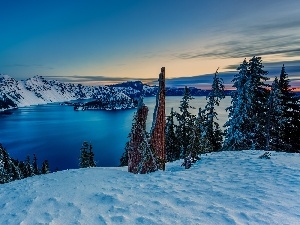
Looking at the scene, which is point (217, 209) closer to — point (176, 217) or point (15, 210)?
point (176, 217)

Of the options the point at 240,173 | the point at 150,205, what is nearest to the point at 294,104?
the point at 240,173

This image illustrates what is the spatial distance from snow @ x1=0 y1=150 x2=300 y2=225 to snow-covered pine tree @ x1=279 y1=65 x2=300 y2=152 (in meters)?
16.2

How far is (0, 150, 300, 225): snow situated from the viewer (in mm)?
5770

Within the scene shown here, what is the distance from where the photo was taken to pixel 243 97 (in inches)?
932

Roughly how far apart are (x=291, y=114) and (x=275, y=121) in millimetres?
2937

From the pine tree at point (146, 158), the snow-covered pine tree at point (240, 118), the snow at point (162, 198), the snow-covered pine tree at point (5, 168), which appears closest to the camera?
the snow at point (162, 198)

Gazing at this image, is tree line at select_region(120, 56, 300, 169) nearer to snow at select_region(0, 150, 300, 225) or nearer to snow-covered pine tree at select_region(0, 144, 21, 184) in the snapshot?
snow at select_region(0, 150, 300, 225)

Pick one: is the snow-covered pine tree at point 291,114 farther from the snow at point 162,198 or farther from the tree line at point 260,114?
the snow at point 162,198

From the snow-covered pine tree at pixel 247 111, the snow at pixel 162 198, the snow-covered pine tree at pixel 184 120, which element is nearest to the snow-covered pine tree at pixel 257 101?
the snow-covered pine tree at pixel 247 111

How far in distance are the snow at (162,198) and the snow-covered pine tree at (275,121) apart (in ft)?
43.5

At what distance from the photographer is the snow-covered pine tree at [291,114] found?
2437 centimetres

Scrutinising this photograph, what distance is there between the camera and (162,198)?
6934 millimetres

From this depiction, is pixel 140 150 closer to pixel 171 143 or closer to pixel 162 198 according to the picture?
pixel 162 198

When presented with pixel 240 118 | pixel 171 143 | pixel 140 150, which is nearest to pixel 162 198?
pixel 140 150
